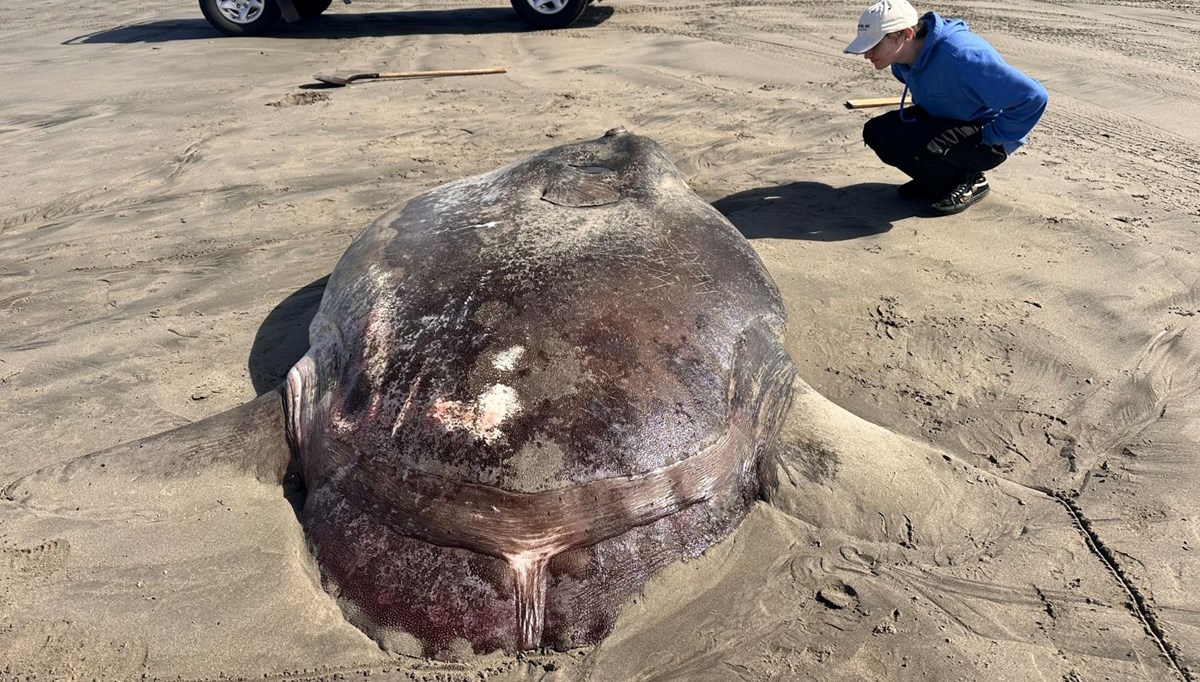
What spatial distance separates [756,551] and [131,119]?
20.4ft

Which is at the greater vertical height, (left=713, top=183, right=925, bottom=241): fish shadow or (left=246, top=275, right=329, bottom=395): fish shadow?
(left=713, top=183, right=925, bottom=241): fish shadow

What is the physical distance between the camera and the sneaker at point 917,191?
416 cm

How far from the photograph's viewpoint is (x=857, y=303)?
3.36 meters

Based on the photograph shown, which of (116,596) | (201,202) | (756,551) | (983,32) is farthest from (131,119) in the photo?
(983,32)

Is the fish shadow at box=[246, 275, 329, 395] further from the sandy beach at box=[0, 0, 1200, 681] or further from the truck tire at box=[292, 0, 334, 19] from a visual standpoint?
the truck tire at box=[292, 0, 334, 19]

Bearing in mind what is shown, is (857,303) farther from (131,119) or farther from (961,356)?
(131,119)

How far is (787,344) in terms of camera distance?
10.2 ft

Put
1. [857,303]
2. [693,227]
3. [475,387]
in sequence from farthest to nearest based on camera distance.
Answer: [857,303] → [693,227] → [475,387]

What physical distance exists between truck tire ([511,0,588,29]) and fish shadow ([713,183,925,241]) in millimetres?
5101

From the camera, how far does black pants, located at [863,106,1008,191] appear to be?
3.89 m

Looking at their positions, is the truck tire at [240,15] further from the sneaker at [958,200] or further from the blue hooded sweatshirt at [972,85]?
the sneaker at [958,200]

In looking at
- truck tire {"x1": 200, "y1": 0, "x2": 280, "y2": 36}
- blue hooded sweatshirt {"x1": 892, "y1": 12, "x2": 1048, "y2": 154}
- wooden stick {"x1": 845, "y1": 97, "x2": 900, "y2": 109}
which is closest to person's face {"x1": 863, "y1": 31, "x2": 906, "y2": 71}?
blue hooded sweatshirt {"x1": 892, "y1": 12, "x2": 1048, "y2": 154}

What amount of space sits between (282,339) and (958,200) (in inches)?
142

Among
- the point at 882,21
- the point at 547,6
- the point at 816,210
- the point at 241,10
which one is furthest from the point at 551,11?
the point at 882,21
